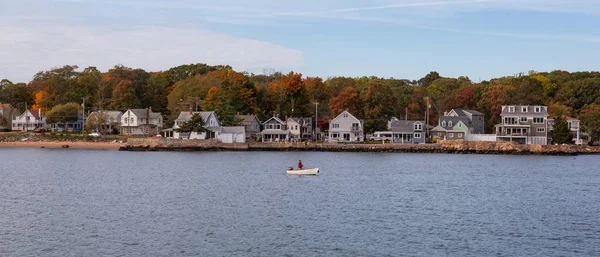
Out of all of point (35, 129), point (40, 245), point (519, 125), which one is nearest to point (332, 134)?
point (519, 125)

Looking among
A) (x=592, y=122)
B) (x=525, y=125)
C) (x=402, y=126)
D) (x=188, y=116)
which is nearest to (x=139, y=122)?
(x=188, y=116)

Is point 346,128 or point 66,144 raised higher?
point 346,128

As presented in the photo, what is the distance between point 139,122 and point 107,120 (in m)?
6.02

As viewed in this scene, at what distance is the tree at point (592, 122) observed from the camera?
365ft

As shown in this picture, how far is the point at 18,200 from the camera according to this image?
45.2 m

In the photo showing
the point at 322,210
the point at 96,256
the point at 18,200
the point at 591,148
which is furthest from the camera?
the point at 591,148

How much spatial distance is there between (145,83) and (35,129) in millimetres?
24621

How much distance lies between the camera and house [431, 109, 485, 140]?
363 feet

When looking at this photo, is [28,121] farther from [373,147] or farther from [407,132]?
[407,132]

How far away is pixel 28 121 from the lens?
125312 mm

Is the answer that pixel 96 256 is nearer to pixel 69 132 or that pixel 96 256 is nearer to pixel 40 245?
pixel 40 245

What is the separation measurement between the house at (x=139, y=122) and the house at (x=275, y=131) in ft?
65.0

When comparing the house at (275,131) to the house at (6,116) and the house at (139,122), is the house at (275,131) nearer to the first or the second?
the house at (139,122)

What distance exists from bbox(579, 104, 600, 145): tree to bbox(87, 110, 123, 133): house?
76.4 meters
